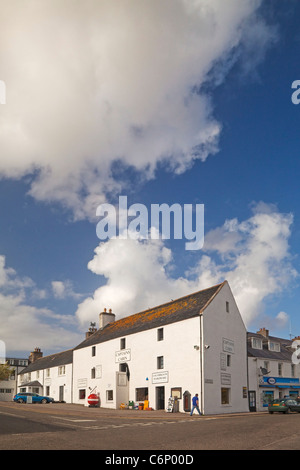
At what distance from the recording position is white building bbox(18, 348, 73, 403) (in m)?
60.8

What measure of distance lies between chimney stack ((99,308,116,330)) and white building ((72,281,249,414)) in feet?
33.3

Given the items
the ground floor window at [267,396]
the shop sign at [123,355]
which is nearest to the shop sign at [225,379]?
the ground floor window at [267,396]

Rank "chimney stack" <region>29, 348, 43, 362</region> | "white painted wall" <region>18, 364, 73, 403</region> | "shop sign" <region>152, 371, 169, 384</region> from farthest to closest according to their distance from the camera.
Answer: "chimney stack" <region>29, 348, 43, 362</region> → "white painted wall" <region>18, 364, 73, 403</region> → "shop sign" <region>152, 371, 169, 384</region>

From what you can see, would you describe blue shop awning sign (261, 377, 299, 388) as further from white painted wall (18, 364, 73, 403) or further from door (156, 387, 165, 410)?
white painted wall (18, 364, 73, 403)

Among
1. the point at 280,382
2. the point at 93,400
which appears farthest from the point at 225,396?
the point at 93,400

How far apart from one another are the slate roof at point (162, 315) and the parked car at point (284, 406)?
29.9ft

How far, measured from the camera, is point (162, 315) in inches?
1721

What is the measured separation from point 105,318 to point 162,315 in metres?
18.4

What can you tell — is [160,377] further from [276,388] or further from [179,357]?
[276,388]

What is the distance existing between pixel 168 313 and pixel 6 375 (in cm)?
5073

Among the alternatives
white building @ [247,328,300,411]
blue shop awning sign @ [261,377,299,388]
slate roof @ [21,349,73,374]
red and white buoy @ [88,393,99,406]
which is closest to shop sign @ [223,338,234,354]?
white building @ [247,328,300,411]

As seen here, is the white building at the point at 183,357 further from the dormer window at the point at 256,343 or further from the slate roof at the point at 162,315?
the dormer window at the point at 256,343

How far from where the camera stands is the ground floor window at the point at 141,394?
4098cm

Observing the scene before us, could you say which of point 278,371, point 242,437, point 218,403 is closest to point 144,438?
point 242,437
